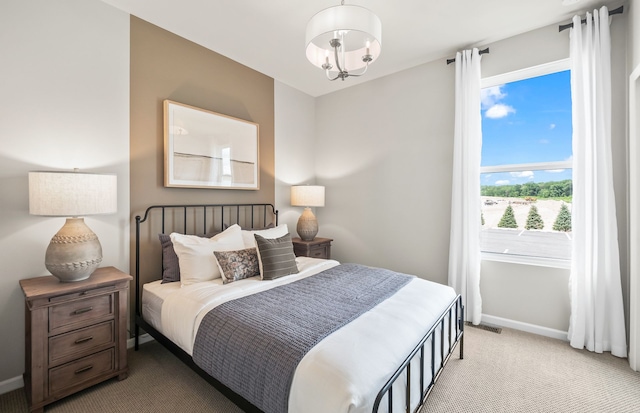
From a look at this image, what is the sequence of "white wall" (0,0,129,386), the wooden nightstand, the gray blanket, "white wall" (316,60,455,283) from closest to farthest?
the gray blanket
the wooden nightstand
"white wall" (0,0,129,386)
"white wall" (316,60,455,283)

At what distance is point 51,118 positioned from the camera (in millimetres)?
2137

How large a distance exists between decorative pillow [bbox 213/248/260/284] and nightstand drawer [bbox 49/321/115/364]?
0.82 m

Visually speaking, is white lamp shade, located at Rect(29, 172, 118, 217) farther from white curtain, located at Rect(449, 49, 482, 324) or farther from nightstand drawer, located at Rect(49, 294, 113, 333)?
white curtain, located at Rect(449, 49, 482, 324)

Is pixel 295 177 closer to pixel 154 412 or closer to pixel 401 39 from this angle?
pixel 401 39

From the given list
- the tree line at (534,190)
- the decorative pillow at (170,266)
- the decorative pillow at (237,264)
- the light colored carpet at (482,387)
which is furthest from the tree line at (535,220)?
the decorative pillow at (170,266)

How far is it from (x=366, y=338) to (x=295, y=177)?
3024 mm

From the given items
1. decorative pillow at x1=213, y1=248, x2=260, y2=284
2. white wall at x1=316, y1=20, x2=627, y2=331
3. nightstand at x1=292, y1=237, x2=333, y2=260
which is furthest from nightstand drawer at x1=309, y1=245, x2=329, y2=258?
decorative pillow at x1=213, y1=248, x2=260, y2=284

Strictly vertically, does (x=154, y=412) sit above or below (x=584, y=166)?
below

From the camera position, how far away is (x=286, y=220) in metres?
4.10

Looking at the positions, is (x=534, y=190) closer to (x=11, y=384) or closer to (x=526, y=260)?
(x=526, y=260)

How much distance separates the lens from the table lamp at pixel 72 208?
5.75 feet

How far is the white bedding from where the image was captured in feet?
3.87

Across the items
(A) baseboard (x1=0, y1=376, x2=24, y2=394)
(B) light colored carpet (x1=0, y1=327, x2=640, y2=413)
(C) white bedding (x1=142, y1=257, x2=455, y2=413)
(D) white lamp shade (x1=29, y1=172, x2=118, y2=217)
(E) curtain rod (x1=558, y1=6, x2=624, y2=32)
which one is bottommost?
(B) light colored carpet (x1=0, y1=327, x2=640, y2=413)

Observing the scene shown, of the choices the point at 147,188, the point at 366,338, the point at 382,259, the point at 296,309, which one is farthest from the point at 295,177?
the point at 366,338
